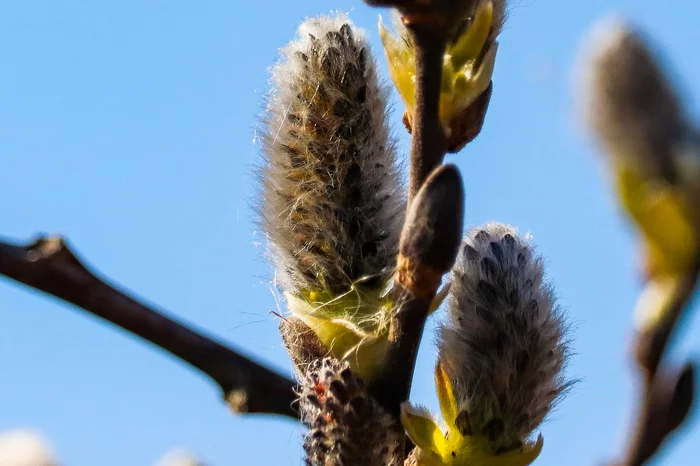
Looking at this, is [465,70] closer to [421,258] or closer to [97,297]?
[421,258]

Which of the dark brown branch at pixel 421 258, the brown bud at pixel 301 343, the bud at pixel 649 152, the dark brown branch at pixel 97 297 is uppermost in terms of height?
the bud at pixel 649 152

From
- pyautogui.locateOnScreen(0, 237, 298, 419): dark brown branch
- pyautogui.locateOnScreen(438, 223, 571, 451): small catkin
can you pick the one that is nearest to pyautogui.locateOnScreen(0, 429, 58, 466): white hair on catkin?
pyautogui.locateOnScreen(0, 237, 298, 419): dark brown branch

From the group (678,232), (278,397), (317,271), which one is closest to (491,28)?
(317,271)

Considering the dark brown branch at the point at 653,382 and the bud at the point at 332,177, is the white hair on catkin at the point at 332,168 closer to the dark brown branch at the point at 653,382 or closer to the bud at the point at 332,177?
the bud at the point at 332,177

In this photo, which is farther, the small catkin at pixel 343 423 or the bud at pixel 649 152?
the small catkin at pixel 343 423

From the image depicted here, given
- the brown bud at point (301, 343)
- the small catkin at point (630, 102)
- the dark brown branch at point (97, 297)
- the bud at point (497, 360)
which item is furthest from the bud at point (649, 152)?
the brown bud at point (301, 343)

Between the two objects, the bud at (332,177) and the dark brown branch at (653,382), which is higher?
the dark brown branch at (653,382)

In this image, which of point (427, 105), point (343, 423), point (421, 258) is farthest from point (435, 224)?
point (343, 423)
